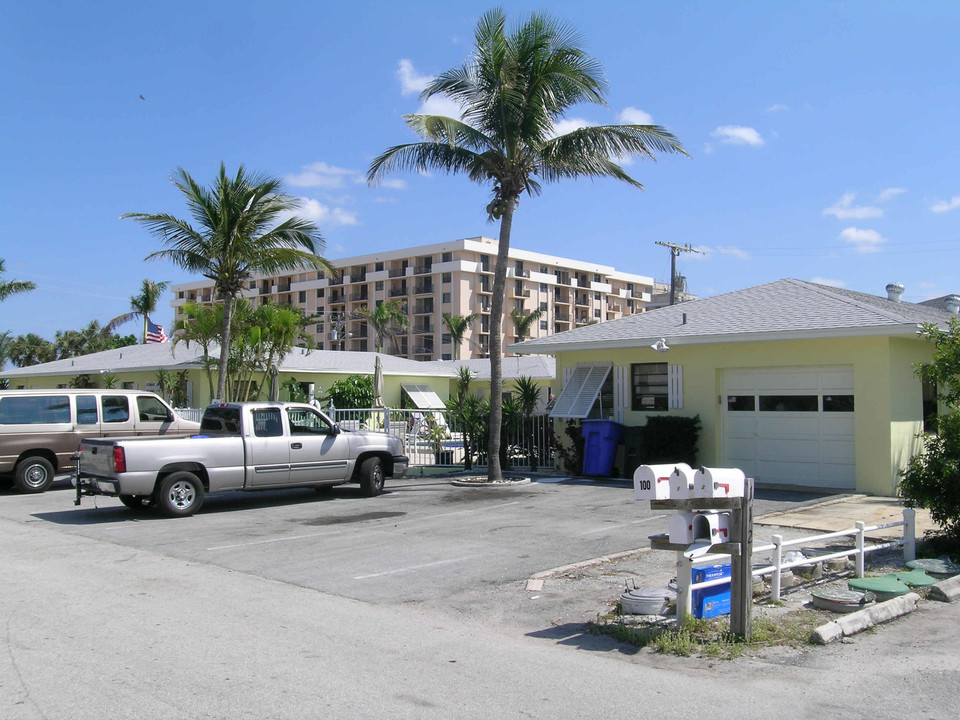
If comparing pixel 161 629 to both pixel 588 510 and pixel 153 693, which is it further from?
pixel 588 510

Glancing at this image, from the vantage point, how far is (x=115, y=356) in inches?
1596

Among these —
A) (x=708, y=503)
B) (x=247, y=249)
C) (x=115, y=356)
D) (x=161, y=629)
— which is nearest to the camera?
(x=708, y=503)

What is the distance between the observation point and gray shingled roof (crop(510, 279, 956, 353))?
1545cm

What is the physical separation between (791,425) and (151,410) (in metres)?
14.0

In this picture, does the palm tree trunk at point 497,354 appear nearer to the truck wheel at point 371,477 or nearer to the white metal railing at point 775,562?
the truck wheel at point 371,477

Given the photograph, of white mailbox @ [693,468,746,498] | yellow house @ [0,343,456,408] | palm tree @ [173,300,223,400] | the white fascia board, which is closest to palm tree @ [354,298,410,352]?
yellow house @ [0,343,456,408]

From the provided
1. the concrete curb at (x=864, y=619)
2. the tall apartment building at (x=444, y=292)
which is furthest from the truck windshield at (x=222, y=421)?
the tall apartment building at (x=444, y=292)

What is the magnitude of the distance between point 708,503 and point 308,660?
3.25 meters

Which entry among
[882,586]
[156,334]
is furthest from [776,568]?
[156,334]

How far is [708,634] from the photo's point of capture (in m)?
6.63

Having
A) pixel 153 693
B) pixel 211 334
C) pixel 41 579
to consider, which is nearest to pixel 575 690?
pixel 153 693

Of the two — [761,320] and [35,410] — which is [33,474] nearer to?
[35,410]

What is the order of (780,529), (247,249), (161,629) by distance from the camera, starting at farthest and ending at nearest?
(247,249) → (780,529) → (161,629)

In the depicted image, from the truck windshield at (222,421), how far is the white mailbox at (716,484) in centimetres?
960
